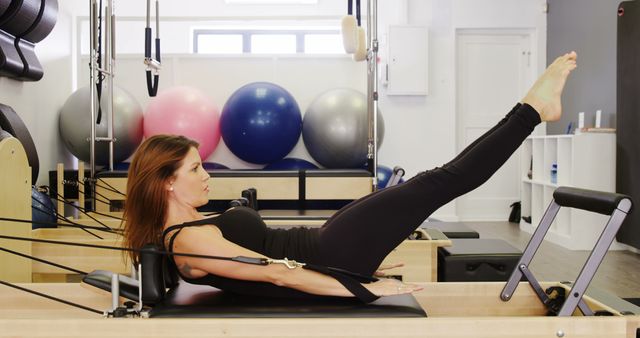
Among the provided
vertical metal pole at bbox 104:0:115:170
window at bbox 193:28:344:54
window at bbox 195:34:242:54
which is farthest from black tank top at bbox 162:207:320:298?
window at bbox 195:34:242:54

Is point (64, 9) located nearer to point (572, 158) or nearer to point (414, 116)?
point (414, 116)

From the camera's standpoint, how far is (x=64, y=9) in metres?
4.95

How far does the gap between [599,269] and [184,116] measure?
9.93 ft

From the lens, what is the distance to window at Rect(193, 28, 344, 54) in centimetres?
773

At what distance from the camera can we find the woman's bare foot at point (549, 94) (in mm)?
1694

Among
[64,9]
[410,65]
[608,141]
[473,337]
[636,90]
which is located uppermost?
[64,9]

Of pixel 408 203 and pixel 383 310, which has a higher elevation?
pixel 408 203

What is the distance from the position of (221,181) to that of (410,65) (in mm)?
2679

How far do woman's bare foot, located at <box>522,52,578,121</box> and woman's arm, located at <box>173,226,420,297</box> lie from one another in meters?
0.62

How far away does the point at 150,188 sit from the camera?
5.10 feet

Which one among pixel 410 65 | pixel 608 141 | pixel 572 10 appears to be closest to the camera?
pixel 608 141

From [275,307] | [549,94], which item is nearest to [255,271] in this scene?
[275,307]

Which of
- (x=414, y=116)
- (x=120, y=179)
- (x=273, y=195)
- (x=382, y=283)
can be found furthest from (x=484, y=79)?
(x=382, y=283)

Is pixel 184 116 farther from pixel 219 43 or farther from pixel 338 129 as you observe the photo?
pixel 219 43
